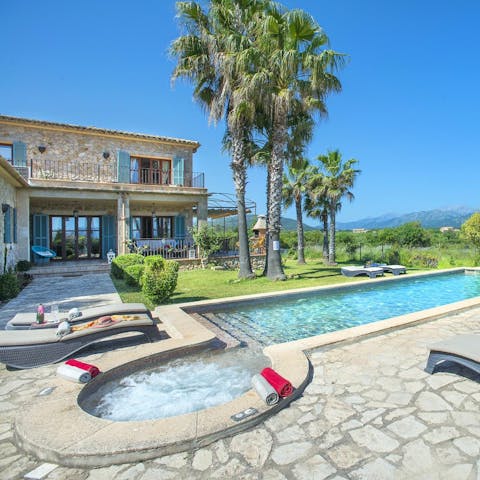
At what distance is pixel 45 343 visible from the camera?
435cm

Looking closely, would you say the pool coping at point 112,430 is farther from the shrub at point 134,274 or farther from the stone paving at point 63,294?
the shrub at point 134,274

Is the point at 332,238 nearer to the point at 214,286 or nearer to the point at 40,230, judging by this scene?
the point at 214,286

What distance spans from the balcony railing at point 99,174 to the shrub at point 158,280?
1128 centimetres

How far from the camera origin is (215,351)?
16.8 feet

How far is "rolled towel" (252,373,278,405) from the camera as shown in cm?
320

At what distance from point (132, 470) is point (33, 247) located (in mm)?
16501

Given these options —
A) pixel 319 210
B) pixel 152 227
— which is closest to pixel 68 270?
pixel 152 227

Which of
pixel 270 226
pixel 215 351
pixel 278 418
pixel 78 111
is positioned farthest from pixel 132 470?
pixel 78 111

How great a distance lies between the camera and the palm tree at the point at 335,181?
67.1 feet

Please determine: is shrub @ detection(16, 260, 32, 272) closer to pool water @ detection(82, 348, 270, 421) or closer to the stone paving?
the stone paving

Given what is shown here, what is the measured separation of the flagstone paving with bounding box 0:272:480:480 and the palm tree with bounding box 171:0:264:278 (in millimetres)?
9480

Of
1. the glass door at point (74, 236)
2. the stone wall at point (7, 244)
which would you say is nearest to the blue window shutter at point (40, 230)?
the glass door at point (74, 236)

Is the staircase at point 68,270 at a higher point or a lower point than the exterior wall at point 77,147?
lower

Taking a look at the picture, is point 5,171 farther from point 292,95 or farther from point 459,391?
point 459,391
